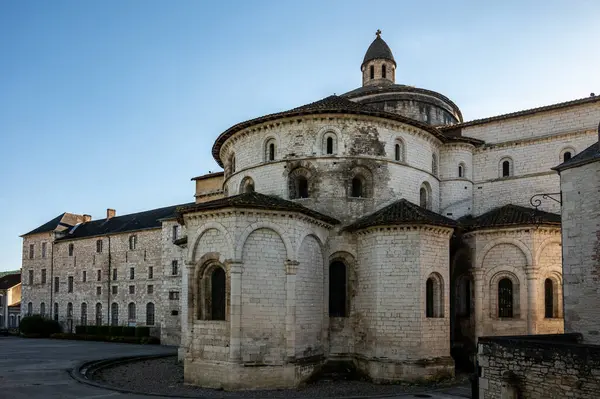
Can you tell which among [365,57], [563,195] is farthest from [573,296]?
[365,57]

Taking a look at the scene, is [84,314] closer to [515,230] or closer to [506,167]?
[506,167]

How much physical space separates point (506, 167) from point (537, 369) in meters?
15.9

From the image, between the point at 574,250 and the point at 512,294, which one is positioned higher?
the point at 574,250

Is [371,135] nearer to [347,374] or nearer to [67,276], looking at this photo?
[347,374]

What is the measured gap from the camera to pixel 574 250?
54.9 ft

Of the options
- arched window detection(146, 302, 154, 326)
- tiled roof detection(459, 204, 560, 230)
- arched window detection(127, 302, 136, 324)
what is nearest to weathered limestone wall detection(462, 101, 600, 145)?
tiled roof detection(459, 204, 560, 230)

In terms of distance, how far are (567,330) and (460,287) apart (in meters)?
7.98

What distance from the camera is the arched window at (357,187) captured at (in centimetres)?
2336

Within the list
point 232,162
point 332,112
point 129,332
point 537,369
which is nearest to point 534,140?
point 332,112

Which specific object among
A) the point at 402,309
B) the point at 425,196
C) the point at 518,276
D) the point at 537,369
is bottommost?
the point at 537,369

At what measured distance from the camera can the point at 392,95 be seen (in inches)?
1264

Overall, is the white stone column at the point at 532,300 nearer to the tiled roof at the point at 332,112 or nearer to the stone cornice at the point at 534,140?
the stone cornice at the point at 534,140

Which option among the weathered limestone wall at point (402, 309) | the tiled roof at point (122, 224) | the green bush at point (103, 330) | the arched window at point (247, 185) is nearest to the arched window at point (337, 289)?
the weathered limestone wall at point (402, 309)

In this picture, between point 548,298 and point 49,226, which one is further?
point 49,226
